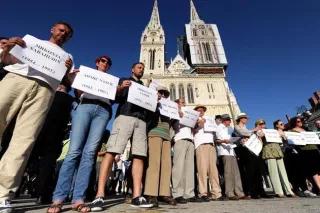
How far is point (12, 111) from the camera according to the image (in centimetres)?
232

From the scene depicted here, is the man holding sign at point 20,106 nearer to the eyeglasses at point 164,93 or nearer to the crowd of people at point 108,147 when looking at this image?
the crowd of people at point 108,147

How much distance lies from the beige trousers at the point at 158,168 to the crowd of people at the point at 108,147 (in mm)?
13

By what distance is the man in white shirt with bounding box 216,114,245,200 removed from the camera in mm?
4307

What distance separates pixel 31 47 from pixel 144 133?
5.16 feet

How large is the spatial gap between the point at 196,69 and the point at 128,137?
1619 inches

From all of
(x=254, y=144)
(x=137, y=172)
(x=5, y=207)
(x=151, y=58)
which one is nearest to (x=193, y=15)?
(x=151, y=58)

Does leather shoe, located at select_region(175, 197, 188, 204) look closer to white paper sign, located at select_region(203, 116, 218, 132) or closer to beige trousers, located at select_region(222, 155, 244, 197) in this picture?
beige trousers, located at select_region(222, 155, 244, 197)

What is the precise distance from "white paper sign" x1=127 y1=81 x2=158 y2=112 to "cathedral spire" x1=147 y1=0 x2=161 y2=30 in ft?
147

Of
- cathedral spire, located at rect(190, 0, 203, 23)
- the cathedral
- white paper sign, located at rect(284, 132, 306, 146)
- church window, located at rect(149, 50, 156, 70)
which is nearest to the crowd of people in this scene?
white paper sign, located at rect(284, 132, 306, 146)

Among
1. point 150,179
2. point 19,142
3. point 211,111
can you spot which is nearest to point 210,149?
point 150,179

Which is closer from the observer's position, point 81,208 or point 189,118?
point 81,208

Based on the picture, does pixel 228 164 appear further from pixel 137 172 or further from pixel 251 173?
pixel 137 172

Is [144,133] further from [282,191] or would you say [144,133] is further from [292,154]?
[292,154]

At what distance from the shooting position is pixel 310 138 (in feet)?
16.9
